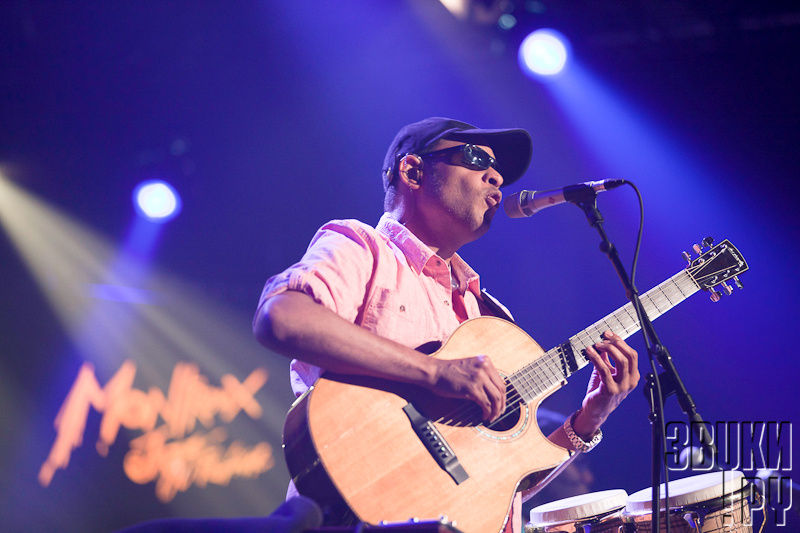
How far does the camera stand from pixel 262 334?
94.4 inches

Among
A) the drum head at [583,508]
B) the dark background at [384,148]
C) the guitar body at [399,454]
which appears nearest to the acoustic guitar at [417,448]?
the guitar body at [399,454]

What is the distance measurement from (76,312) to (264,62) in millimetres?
3836

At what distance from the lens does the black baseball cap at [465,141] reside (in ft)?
11.4

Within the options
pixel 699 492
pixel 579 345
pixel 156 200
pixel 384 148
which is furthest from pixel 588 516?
pixel 156 200

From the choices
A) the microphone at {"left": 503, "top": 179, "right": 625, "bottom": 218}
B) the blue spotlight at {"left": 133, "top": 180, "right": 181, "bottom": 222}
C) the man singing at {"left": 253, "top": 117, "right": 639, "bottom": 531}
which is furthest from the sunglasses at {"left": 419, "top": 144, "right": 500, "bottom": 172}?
the blue spotlight at {"left": 133, "top": 180, "right": 181, "bottom": 222}

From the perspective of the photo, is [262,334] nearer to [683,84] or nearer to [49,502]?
[49,502]

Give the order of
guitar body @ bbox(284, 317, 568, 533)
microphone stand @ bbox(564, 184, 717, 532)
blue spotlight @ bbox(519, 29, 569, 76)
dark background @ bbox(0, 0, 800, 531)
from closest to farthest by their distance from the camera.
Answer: guitar body @ bbox(284, 317, 568, 533) < microphone stand @ bbox(564, 184, 717, 532) < dark background @ bbox(0, 0, 800, 531) < blue spotlight @ bbox(519, 29, 569, 76)

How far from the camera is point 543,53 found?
691 cm

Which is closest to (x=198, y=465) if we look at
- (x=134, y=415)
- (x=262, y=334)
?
(x=134, y=415)

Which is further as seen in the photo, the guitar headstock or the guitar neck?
the guitar headstock

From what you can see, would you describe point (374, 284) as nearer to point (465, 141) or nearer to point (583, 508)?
point (465, 141)

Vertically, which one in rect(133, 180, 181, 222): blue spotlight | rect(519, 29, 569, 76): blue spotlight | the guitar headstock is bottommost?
the guitar headstock

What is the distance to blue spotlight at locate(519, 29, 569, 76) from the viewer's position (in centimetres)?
677

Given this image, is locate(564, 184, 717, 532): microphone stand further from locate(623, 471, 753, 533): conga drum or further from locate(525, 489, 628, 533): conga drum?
locate(525, 489, 628, 533): conga drum
